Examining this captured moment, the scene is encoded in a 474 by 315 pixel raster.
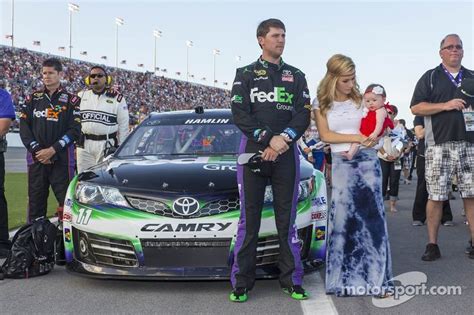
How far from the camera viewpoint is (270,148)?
3945mm

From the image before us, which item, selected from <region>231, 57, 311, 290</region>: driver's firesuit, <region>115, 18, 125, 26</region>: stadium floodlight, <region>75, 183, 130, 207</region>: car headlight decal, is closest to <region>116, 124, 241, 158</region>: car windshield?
<region>75, 183, 130, 207</region>: car headlight decal

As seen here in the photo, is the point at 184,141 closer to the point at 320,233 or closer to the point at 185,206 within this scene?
the point at 185,206

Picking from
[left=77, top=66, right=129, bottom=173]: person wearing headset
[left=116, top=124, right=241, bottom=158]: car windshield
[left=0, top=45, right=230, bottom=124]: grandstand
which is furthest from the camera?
[left=0, top=45, right=230, bottom=124]: grandstand

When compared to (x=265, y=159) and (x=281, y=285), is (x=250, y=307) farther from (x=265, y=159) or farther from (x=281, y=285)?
(x=265, y=159)

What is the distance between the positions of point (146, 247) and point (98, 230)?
1.29 feet

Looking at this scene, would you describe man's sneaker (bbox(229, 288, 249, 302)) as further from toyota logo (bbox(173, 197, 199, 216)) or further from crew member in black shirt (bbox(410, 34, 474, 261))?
crew member in black shirt (bbox(410, 34, 474, 261))

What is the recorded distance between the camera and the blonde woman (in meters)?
4.14

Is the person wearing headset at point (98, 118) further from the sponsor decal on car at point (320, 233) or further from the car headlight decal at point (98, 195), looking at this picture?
the sponsor decal on car at point (320, 233)

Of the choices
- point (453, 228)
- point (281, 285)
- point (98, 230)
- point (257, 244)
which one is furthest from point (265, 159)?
point (453, 228)

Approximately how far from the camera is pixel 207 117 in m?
5.76

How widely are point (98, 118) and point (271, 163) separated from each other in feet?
10.3

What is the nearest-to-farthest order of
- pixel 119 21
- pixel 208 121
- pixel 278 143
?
pixel 278 143 < pixel 208 121 < pixel 119 21

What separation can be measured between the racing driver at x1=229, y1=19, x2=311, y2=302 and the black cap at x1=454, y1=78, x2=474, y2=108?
200 cm

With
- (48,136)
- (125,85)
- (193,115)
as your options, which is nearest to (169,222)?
(193,115)
